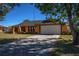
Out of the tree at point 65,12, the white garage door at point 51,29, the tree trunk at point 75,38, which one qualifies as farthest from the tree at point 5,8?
the tree trunk at point 75,38

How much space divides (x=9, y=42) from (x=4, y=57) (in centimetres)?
22

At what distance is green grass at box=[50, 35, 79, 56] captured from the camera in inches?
202

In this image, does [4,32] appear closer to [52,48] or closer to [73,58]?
[52,48]

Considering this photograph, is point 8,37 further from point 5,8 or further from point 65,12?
point 65,12

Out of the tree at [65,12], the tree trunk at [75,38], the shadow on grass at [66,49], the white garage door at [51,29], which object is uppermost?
the tree at [65,12]

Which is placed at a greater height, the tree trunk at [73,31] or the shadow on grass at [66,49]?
the tree trunk at [73,31]

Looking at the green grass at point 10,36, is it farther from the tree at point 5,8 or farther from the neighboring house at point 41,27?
the tree at point 5,8

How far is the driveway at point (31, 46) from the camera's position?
5.14 metres

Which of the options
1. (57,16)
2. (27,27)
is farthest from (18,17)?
(57,16)

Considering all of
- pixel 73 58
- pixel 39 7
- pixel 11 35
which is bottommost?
pixel 73 58

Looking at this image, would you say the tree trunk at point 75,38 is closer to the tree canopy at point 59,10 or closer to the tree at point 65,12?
the tree at point 65,12

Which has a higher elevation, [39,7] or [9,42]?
[39,7]

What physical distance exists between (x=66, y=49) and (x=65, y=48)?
2 centimetres

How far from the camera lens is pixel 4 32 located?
5.16 metres
